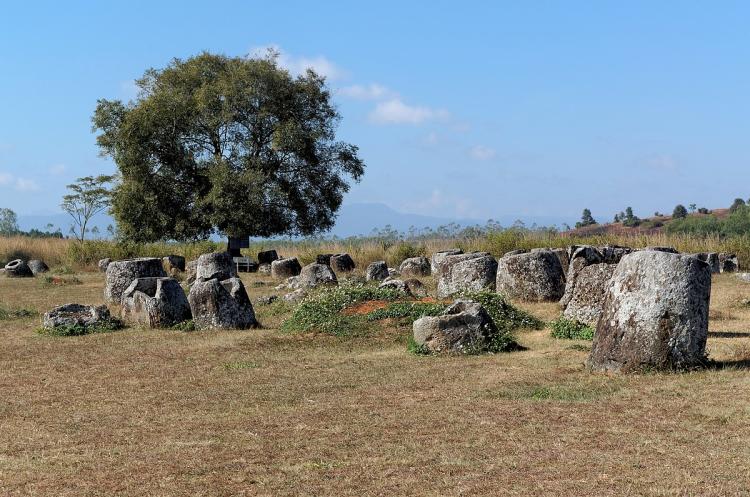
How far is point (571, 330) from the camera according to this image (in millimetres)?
17531

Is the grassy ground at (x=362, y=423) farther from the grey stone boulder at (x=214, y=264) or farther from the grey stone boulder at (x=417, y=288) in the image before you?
the grey stone boulder at (x=214, y=264)

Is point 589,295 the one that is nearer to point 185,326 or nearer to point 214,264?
point 185,326

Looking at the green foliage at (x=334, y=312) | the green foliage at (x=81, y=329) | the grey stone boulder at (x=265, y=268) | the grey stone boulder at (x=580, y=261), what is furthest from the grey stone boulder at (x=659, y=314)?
the grey stone boulder at (x=265, y=268)

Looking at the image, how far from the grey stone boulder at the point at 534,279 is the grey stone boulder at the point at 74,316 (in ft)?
32.1

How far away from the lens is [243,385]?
1334 cm

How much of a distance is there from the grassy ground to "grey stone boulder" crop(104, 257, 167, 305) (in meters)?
9.69

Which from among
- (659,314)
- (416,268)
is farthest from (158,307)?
(416,268)

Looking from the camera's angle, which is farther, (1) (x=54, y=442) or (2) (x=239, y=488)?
(1) (x=54, y=442)

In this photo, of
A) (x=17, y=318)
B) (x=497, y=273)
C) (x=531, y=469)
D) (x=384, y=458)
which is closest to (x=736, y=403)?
(x=531, y=469)

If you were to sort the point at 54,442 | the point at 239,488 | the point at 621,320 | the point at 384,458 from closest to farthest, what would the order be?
the point at 239,488, the point at 384,458, the point at 54,442, the point at 621,320

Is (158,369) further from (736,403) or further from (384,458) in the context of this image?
(736,403)

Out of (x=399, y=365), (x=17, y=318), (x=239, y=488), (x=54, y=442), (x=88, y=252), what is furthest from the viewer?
(x=88, y=252)

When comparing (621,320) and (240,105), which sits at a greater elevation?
(240,105)

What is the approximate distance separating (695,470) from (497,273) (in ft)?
54.9
